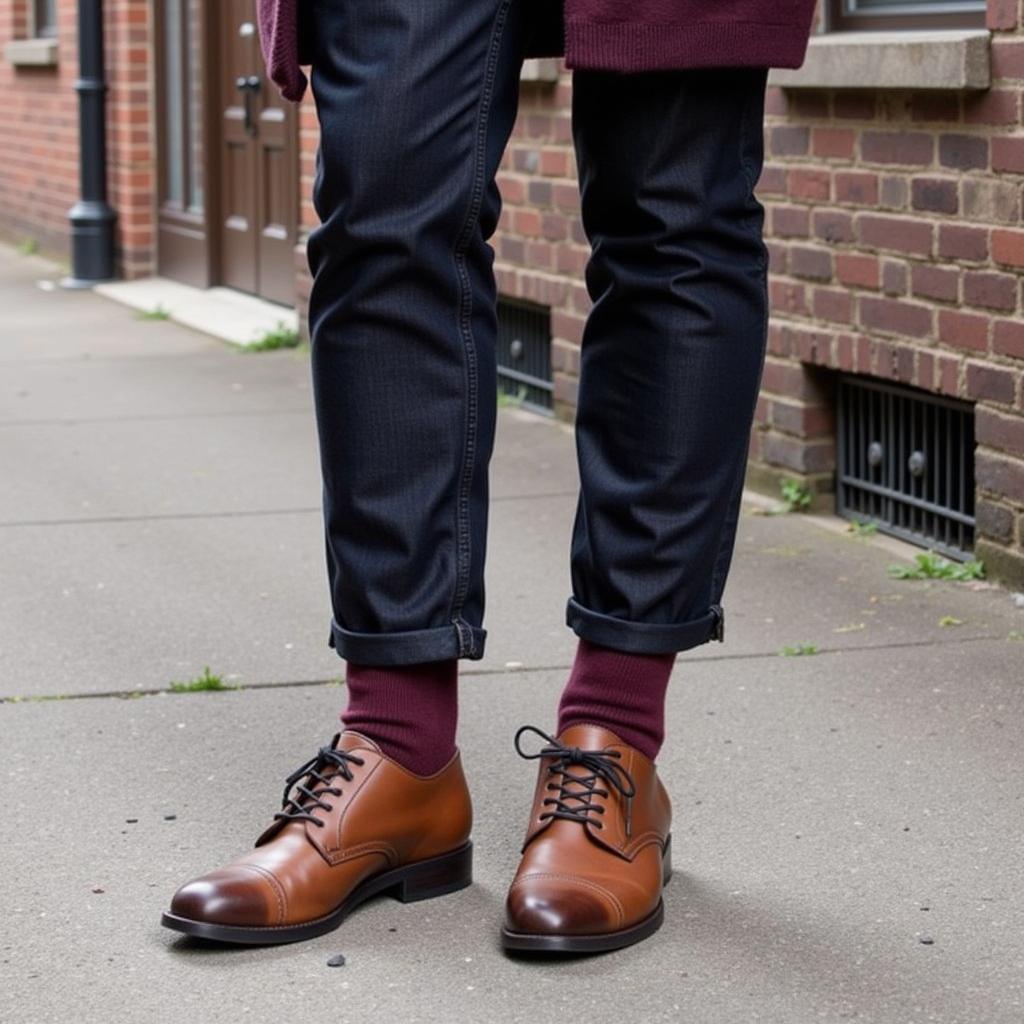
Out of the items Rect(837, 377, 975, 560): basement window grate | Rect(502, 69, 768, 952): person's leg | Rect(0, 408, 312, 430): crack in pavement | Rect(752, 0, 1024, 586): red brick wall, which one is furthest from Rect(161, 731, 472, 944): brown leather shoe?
Rect(0, 408, 312, 430): crack in pavement

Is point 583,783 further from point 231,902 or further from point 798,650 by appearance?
point 798,650

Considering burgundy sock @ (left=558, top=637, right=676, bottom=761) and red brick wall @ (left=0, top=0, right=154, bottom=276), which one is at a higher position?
red brick wall @ (left=0, top=0, right=154, bottom=276)

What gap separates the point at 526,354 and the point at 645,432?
397 centimetres

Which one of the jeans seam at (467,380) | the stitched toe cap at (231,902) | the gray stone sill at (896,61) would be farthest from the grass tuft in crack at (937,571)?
the stitched toe cap at (231,902)

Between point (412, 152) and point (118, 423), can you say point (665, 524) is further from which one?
point (118, 423)

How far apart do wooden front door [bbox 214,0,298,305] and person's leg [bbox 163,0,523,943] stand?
5956 millimetres

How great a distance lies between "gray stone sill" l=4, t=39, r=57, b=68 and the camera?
11109 millimetres

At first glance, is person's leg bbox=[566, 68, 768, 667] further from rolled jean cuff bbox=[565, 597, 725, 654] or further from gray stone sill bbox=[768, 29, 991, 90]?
gray stone sill bbox=[768, 29, 991, 90]

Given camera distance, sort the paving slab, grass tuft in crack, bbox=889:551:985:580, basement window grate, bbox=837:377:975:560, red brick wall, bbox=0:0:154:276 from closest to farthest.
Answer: the paving slab → grass tuft in crack, bbox=889:551:985:580 → basement window grate, bbox=837:377:975:560 → red brick wall, bbox=0:0:154:276

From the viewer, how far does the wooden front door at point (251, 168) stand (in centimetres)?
848

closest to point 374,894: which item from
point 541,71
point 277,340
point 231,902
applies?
point 231,902

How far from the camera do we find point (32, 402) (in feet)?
21.5

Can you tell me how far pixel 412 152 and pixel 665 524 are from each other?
0.49m

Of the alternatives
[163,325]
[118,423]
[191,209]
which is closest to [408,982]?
[118,423]
